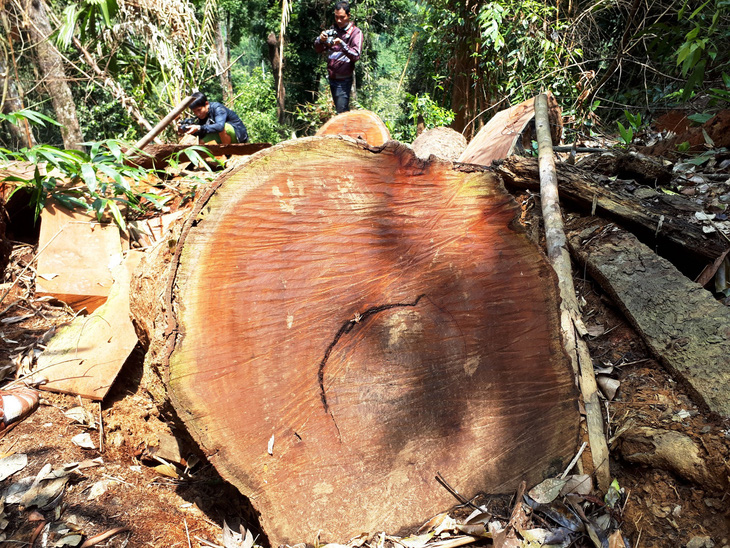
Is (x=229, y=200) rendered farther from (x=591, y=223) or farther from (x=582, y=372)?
(x=591, y=223)

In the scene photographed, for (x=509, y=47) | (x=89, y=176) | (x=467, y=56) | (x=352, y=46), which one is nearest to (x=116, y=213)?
(x=89, y=176)

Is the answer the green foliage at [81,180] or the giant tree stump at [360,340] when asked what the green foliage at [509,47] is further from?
the giant tree stump at [360,340]

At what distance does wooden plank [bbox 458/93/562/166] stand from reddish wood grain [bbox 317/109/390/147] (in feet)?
4.14

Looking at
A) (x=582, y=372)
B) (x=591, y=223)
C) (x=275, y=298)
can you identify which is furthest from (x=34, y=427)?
(x=591, y=223)

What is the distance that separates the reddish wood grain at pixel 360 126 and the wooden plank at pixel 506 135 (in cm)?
126

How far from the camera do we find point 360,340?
1.48 metres

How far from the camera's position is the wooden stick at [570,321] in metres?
1.64

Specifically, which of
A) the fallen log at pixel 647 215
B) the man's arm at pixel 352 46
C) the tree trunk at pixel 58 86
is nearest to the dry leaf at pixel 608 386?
the fallen log at pixel 647 215

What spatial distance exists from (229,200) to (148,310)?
684 millimetres

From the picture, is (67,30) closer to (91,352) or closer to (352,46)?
(352,46)

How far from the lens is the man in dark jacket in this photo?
4.62 m

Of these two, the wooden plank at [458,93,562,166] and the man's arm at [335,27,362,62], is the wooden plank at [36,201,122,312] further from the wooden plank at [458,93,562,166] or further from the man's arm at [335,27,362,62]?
the man's arm at [335,27,362,62]

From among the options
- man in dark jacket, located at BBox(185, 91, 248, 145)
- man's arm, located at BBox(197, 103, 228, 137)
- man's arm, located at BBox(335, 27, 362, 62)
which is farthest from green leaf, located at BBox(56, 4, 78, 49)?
man's arm, located at BBox(335, 27, 362, 62)

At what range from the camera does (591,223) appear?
2.37 metres
